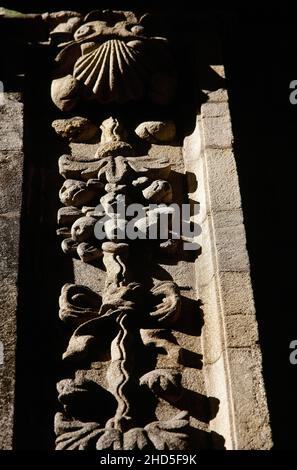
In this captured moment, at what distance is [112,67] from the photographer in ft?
13.7

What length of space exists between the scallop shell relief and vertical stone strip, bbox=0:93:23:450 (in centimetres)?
36

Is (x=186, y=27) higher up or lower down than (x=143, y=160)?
higher up

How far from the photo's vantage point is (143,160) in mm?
3939

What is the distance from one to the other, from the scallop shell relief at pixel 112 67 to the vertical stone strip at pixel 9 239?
36 centimetres

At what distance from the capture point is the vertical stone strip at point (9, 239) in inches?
121

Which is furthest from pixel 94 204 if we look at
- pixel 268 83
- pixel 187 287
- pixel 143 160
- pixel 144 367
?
pixel 268 83

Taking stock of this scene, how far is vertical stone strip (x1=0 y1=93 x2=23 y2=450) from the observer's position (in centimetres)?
308

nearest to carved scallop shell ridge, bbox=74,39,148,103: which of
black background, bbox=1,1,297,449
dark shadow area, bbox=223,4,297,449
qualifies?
black background, bbox=1,1,297,449

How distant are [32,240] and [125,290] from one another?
0.60 metres

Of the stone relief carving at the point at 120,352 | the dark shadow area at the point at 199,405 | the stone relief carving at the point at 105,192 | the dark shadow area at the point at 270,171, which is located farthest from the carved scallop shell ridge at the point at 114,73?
the dark shadow area at the point at 199,405

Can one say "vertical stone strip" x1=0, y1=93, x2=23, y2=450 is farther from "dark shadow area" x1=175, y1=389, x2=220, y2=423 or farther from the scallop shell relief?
"dark shadow area" x1=175, y1=389, x2=220, y2=423

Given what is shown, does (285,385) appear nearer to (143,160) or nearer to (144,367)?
(144,367)

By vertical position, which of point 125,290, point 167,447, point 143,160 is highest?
point 143,160

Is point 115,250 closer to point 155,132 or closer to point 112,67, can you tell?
point 155,132
